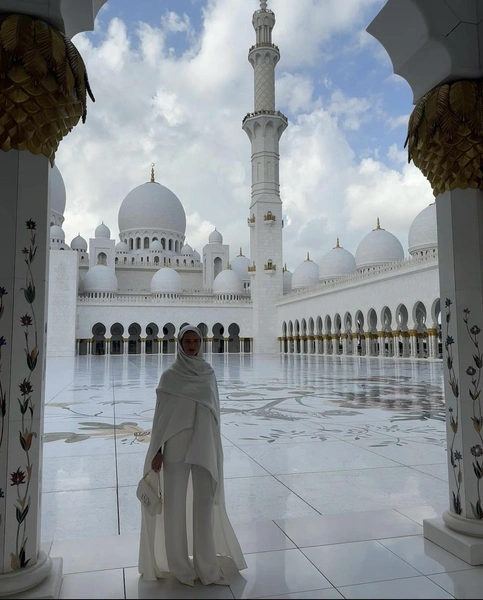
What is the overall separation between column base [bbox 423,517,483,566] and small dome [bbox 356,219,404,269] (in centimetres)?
1868

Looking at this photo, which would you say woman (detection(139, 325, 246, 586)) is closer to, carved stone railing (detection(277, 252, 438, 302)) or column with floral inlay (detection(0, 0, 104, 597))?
column with floral inlay (detection(0, 0, 104, 597))

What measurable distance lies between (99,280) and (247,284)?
8.85m

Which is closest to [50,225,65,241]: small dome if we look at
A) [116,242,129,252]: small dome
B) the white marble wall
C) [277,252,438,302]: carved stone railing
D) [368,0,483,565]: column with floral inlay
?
[116,242,129,252]: small dome

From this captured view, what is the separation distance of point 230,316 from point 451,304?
21.6 meters

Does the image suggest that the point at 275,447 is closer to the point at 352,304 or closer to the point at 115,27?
the point at 115,27

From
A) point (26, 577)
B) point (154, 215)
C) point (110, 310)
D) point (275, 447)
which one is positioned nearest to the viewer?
point (26, 577)

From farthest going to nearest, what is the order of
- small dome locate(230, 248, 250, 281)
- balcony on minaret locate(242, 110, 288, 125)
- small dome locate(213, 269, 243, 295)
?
small dome locate(230, 248, 250, 281), small dome locate(213, 269, 243, 295), balcony on minaret locate(242, 110, 288, 125)

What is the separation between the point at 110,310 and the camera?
22.0m

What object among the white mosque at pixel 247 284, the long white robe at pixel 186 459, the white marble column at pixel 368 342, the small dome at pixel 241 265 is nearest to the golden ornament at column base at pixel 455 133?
the long white robe at pixel 186 459

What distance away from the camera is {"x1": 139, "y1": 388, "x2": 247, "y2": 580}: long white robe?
1411 millimetres

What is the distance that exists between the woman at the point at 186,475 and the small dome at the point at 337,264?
21.3 m

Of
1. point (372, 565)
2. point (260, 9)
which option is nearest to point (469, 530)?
point (372, 565)

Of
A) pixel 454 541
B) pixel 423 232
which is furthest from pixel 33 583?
pixel 423 232

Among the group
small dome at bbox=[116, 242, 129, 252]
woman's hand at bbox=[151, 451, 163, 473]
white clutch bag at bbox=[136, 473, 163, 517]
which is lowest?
white clutch bag at bbox=[136, 473, 163, 517]
